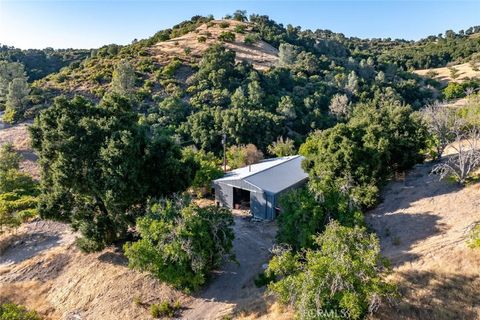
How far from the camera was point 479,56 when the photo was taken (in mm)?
83250

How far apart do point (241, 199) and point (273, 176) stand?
361 cm

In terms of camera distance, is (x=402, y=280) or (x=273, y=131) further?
(x=273, y=131)

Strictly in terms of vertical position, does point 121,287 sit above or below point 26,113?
below

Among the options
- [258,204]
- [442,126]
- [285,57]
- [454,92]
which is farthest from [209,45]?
[442,126]

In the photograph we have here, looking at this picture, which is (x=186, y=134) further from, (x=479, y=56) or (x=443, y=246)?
(x=479, y=56)

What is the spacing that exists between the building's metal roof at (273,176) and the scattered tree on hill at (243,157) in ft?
16.7

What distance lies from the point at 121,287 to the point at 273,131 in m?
30.6

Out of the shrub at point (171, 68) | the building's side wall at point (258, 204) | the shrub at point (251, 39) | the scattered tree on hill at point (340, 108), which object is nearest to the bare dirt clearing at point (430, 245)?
the building's side wall at point (258, 204)

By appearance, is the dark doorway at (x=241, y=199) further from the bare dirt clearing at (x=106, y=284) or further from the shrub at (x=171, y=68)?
the shrub at (x=171, y=68)

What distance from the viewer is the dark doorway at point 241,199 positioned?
2942cm

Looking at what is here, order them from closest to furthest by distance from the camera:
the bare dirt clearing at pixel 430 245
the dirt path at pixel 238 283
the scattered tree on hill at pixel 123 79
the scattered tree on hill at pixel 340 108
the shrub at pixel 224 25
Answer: the bare dirt clearing at pixel 430 245
the dirt path at pixel 238 283
the scattered tree on hill at pixel 123 79
the scattered tree on hill at pixel 340 108
the shrub at pixel 224 25

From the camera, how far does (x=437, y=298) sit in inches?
540

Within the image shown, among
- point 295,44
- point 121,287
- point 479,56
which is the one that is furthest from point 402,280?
point 479,56

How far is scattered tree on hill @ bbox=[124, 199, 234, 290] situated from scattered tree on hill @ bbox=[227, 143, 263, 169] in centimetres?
1960
